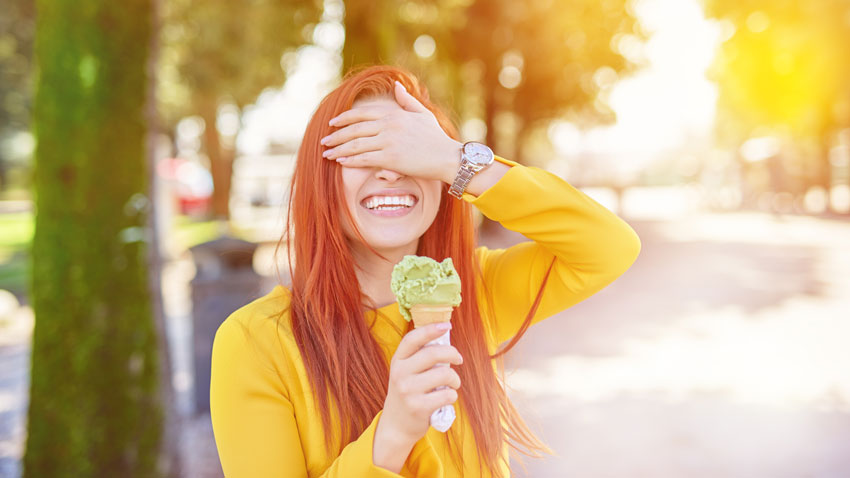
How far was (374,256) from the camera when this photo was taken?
1.92 meters

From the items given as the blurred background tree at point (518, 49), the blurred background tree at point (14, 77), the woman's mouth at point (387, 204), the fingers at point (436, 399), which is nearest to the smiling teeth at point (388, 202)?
the woman's mouth at point (387, 204)

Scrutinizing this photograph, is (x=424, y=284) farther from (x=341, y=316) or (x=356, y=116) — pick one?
(x=356, y=116)

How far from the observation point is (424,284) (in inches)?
61.1

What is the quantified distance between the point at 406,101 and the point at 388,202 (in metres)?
0.28

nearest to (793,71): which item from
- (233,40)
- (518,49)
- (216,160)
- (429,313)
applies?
(518,49)

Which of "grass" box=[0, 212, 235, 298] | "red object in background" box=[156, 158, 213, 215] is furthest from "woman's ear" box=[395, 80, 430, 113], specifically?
"red object in background" box=[156, 158, 213, 215]

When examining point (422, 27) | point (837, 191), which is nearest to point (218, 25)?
point (422, 27)

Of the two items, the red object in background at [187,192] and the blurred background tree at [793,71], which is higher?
the blurred background tree at [793,71]

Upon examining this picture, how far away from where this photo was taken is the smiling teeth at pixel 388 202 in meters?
1.75

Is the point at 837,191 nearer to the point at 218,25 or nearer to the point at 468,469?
the point at 218,25

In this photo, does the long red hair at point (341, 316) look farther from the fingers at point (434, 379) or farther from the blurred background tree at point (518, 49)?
the blurred background tree at point (518, 49)

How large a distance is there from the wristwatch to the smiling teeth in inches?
5.0

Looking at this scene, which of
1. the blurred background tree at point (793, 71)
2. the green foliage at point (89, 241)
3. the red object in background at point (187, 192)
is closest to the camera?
the green foliage at point (89, 241)

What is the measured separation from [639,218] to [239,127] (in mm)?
16579
